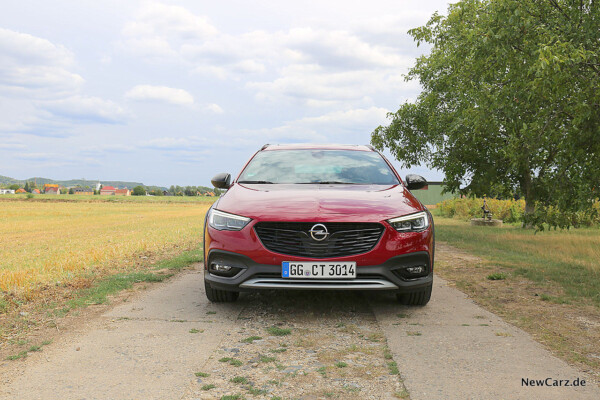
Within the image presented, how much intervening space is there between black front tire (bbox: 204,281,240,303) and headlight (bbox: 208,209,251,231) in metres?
0.76

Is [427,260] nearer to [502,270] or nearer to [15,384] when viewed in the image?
[15,384]

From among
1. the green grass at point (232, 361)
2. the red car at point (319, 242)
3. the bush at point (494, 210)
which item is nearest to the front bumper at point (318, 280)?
the red car at point (319, 242)

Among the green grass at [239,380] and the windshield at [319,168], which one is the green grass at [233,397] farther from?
the windshield at [319,168]

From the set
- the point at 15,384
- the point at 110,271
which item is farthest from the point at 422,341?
the point at 110,271

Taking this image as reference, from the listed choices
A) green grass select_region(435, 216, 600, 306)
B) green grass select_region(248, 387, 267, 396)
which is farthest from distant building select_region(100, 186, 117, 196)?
green grass select_region(248, 387, 267, 396)

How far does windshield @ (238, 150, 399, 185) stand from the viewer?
6348 millimetres

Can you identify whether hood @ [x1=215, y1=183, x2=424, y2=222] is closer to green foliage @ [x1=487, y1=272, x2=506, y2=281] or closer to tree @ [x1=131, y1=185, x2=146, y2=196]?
green foliage @ [x1=487, y1=272, x2=506, y2=281]

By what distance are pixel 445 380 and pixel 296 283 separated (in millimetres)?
1868

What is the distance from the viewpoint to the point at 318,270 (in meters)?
4.96

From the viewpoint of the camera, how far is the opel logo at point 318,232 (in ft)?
16.4

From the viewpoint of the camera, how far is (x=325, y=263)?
4.96 meters

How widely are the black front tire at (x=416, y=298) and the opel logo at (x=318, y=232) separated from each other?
1.39m

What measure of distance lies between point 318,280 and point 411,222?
112 centimetres

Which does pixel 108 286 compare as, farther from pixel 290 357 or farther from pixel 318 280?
pixel 290 357
